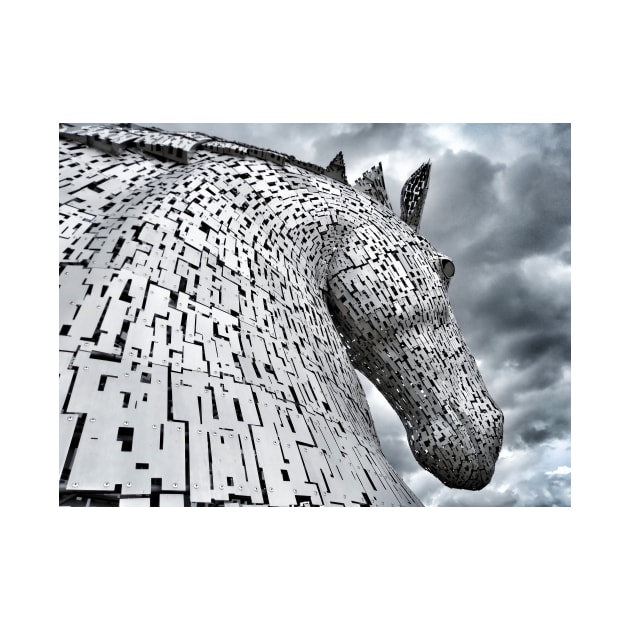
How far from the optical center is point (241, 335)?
1.67 m

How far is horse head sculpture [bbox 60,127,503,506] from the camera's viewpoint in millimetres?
1188

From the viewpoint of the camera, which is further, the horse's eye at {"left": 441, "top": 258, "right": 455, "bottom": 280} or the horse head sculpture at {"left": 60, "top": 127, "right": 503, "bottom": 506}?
the horse's eye at {"left": 441, "top": 258, "right": 455, "bottom": 280}

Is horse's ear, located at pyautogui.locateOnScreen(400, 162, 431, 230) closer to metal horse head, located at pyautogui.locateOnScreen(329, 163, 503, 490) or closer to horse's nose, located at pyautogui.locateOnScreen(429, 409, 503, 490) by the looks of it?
metal horse head, located at pyautogui.locateOnScreen(329, 163, 503, 490)

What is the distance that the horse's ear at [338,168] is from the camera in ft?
11.0

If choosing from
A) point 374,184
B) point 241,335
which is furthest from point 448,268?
point 241,335

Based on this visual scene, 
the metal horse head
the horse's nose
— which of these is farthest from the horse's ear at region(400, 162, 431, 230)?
the horse's nose

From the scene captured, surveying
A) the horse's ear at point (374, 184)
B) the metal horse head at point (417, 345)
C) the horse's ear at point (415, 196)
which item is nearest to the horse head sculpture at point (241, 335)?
the metal horse head at point (417, 345)

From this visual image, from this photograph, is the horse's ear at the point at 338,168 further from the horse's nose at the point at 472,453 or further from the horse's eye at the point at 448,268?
the horse's nose at the point at 472,453

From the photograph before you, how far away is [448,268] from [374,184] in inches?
36.9

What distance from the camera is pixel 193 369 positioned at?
1.42 metres

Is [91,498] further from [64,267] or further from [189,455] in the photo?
[64,267]

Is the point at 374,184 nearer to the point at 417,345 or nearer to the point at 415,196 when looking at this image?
the point at 415,196

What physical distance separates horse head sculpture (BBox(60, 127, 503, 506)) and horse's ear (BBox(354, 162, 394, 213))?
1.54ft

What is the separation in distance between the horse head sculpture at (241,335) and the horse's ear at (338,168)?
27 millimetres
